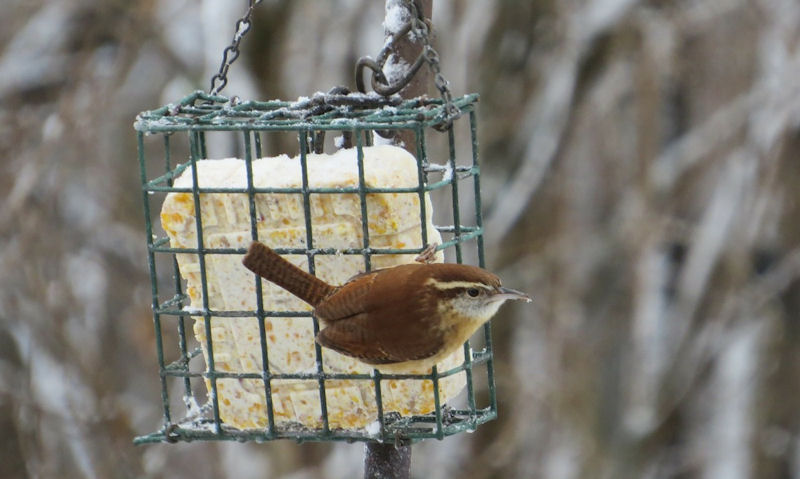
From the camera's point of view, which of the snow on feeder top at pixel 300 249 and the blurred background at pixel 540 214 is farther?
the blurred background at pixel 540 214

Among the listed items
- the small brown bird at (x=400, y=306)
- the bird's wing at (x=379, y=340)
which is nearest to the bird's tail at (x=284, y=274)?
the small brown bird at (x=400, y=306)

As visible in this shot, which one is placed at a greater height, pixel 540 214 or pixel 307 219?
pixel 307 219

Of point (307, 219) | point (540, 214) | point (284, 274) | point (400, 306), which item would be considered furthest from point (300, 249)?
point (540, 214)

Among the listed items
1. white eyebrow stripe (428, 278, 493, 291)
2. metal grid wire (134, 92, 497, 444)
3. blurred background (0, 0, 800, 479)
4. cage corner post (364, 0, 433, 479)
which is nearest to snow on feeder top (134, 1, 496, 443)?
metal grid wire (134, 92, 497, 444)

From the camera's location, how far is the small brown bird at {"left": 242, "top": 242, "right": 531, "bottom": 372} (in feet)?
10.3

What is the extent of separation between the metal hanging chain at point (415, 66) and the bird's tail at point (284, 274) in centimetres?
56

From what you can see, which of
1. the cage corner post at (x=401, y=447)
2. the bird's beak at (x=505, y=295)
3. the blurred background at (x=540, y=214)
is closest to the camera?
the bird's beak at (x=505, y=295)

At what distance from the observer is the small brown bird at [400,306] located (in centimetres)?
312

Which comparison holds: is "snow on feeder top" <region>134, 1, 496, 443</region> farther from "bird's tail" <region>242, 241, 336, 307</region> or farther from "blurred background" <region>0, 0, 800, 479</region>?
"blurred background" <region>0, 0, 800, 479</region>

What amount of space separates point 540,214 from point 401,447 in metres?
4.53

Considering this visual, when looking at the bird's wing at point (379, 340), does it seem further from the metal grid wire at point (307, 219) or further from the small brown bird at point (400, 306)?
the metal grid wire at point (307, 219)

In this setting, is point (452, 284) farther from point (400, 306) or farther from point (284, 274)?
point (284, 274)

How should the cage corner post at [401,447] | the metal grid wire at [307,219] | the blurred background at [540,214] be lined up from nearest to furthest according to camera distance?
1. the metal grid wire at [307,219]
2. the cage corner post at [401,447]
3. the blurred background at [540,214]

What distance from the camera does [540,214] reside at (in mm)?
7848
